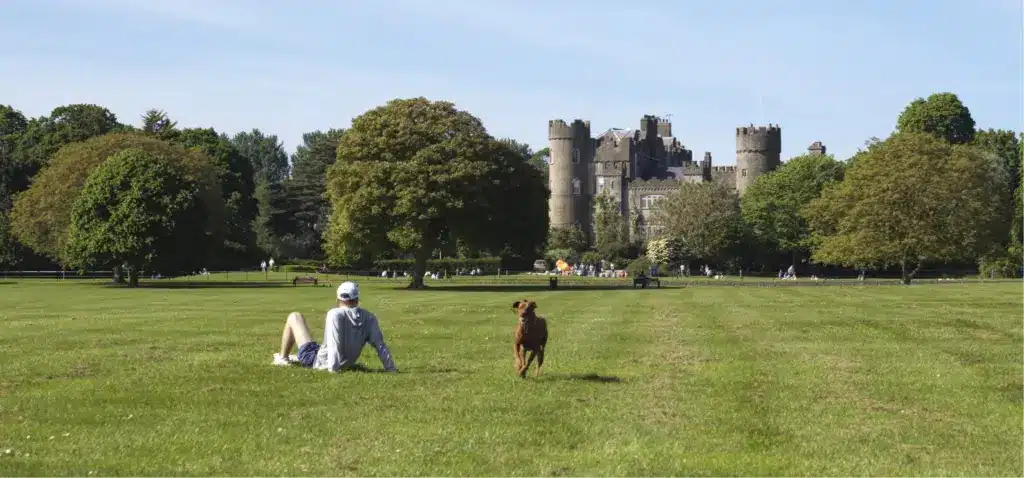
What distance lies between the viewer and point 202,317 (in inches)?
A: 1383

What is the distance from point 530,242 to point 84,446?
66421 millimetres

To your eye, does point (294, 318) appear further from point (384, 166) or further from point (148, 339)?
point (384, 166)

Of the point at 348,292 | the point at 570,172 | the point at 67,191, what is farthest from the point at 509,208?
the point at 570,172

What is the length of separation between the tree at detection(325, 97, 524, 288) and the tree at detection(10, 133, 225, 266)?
12504mm

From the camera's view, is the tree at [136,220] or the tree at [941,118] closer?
the tree at [136,220]

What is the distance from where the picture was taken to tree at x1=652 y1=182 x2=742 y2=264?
429 feet

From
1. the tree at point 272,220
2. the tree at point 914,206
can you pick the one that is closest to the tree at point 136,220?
the tree at point 914,206

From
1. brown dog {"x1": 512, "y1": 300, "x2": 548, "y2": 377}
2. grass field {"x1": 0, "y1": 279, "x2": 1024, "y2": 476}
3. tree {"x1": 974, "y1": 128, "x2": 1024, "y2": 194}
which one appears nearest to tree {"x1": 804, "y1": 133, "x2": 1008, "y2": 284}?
tree {"x1": 974, "y1": 128, "x2": 1024, "y2": 194}

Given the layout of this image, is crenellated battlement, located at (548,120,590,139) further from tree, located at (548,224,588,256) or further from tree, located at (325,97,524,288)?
tree, located at (325,97,524,288)

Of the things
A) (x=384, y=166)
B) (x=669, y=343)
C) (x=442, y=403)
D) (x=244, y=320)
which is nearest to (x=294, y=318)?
(x=442, y=403)

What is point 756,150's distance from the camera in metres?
176

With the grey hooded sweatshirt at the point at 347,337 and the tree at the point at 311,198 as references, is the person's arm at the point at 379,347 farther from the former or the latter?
the tree at the point at 311,198

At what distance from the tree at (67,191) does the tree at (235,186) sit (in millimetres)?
21897

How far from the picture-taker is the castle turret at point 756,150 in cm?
17575
